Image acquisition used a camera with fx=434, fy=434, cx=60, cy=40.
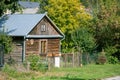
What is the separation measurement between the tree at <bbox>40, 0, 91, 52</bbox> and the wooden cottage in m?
10.8

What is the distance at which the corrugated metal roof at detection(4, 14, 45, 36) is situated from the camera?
41.5 m

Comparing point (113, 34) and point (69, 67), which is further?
point (113, 34)

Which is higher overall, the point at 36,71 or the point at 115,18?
the point at 115,18

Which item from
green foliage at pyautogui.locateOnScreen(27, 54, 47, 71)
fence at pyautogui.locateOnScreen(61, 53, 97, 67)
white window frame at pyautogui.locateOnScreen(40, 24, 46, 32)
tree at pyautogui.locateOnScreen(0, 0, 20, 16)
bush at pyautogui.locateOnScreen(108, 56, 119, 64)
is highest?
tree at pyautogui.locateOnScreen(0, 0, 20, 16)

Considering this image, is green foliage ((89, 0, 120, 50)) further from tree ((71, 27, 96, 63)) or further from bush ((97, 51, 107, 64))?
bush ((97, 51, 107, 64))

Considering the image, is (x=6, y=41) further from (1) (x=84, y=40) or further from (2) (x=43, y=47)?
(1) (x=84, y=40)

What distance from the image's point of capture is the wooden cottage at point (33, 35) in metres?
41.7

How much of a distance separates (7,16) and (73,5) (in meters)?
14.6

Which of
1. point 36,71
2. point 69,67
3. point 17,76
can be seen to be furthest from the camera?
point 69,67

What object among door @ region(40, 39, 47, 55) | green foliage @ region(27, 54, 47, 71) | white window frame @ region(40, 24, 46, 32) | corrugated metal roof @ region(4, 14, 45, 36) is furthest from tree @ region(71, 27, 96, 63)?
green foliage @ region(27, 54, 47, 71)

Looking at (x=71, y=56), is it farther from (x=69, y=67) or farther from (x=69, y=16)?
(x=69, y=16)

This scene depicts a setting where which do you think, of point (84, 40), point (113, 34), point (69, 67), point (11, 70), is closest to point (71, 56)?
point (69, 67)

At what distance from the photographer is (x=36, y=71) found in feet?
115

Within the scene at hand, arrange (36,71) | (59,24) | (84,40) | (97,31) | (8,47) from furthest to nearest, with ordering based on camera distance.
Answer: (59,24)
(97,31)
(84,40)
(8,47)
(36,71)
